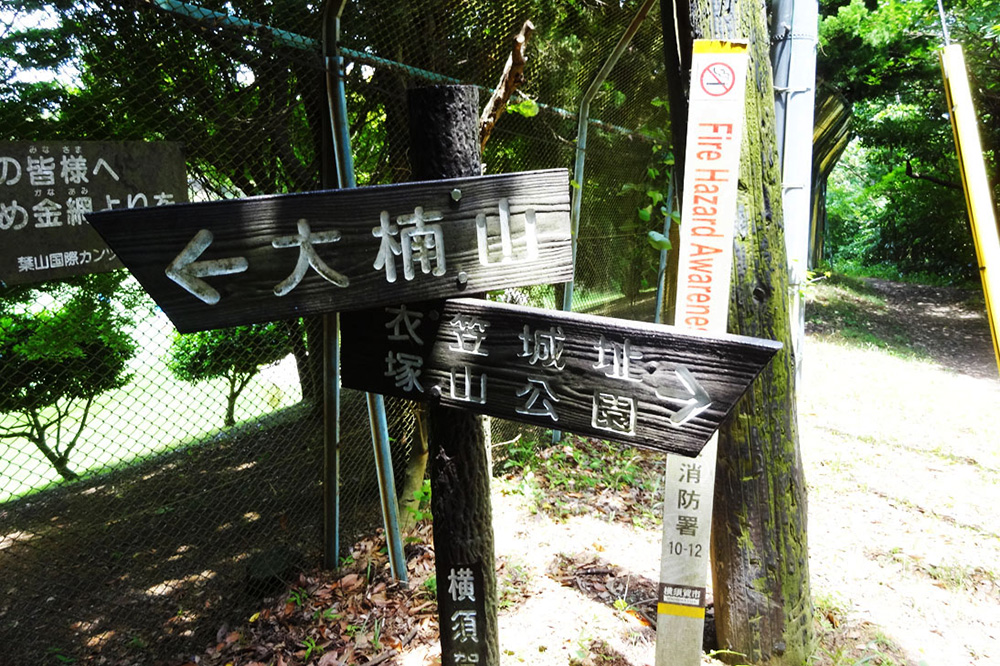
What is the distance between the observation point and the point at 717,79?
1929 millimetres

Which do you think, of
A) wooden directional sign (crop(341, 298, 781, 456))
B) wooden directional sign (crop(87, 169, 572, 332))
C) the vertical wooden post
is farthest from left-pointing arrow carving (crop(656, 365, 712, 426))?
the vertical wooden post

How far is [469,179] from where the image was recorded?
56.7 inches

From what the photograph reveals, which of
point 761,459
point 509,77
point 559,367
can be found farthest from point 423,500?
point 559,367

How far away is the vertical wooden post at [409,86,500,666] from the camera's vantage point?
1.58 m

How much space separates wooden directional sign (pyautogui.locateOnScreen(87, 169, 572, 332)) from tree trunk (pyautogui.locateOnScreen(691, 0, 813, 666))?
1.13m

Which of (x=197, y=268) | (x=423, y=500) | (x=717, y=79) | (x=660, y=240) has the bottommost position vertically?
(x=423, y=500)

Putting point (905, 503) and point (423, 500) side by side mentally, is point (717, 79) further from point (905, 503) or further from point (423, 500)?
point (905, 503)

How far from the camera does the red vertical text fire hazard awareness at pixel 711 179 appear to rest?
192cm

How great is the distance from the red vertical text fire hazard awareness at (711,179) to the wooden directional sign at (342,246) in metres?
0.61

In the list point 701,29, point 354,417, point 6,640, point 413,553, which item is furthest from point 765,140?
point 6,640

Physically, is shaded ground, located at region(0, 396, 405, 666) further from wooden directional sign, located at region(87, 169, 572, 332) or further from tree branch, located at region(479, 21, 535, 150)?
wooden directional sign, located at region(87, 169, 572, 332)

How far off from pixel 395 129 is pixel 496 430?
2.31m

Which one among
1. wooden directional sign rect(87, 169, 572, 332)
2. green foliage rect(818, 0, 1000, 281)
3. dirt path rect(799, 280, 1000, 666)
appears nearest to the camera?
wooden directional sign rect(87, 169, 572, 332)

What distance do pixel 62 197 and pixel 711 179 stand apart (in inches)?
82.2
